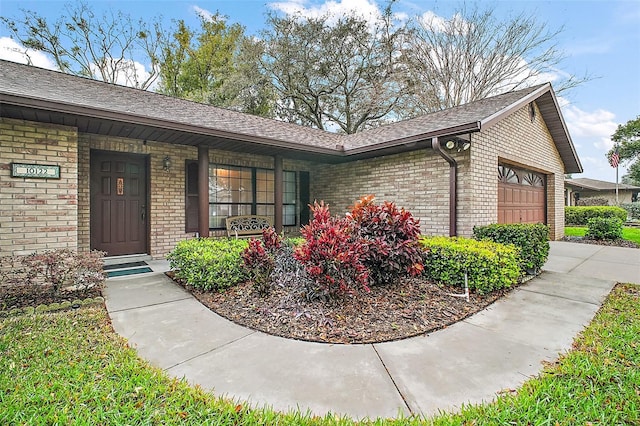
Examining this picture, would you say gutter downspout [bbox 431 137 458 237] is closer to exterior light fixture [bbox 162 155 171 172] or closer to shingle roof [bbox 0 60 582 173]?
shingle roof [bbox 0 60 582 173]

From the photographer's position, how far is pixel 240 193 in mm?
8297

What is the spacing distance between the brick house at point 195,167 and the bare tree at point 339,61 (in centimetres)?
930

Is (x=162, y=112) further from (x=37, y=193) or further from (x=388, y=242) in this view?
(x=388, y=242)

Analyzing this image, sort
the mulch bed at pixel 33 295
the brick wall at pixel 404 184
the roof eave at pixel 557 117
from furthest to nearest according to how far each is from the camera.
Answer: the brick wall at pixel 404 184 < the roof eave at pixel 557 117 < the mulch bed at pixel 33 295

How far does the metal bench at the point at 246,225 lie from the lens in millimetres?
7742

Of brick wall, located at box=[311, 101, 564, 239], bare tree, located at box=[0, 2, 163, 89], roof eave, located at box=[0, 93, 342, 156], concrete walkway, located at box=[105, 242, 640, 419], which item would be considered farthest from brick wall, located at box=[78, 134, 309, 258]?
bare tree, located at box=[0, 2, 163, 89]

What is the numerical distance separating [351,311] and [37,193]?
5149 millimetres

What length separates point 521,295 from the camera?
4.40 m

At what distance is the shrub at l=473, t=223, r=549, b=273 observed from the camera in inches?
209

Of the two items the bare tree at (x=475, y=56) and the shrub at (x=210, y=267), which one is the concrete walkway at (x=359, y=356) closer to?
the shrub at (x=210, y=267)

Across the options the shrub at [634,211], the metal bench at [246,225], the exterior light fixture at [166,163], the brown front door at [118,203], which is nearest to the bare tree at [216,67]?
the metal bench at [246,225]

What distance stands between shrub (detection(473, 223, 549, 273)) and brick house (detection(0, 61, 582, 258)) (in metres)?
0.64

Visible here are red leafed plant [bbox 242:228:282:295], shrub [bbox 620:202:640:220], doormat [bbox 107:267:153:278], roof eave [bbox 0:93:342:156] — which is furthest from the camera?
shrub [bbox 620:202:640:220]

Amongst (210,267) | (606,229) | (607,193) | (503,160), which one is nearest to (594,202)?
(607,193)
